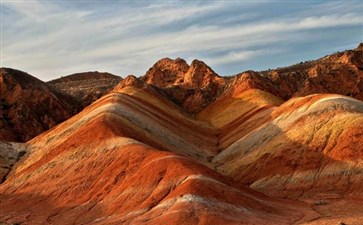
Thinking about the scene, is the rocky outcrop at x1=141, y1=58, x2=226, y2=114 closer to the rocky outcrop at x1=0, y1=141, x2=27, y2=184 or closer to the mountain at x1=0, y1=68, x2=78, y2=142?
the mountain at x1=0, y1=68, x2=78, y2=142

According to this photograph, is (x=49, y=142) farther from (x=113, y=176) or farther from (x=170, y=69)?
(x=170, y=69)

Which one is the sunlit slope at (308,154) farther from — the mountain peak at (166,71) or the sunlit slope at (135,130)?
the mountain peak at (166,71)

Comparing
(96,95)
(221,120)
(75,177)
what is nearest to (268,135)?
(75,177)

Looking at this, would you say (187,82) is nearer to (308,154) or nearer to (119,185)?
(308,154)

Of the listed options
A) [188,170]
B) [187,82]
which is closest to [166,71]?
[187,82]

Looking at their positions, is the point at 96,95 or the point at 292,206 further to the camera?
the point at 96,95

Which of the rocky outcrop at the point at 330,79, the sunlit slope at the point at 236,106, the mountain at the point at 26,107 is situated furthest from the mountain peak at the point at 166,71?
the mountain at the point at 26,107
